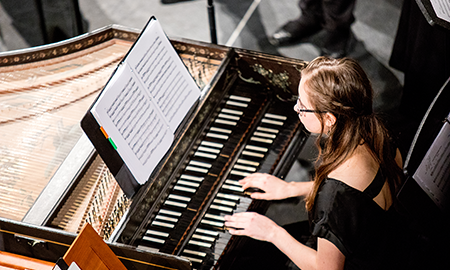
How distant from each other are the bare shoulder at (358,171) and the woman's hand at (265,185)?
37 centimetres

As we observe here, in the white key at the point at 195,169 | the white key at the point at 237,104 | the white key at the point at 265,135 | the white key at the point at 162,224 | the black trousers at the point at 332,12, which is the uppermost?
the black trousers at the point at 332,12

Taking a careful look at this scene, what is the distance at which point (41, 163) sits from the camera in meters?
2.13

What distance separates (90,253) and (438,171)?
136cm

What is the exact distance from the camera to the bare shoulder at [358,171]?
1.91m

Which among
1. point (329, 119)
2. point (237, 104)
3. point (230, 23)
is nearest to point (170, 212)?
point (237, 104)

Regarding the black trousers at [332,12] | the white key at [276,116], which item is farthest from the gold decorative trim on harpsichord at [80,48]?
the black trousers at [332,12]

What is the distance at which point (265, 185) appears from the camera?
2229 mm

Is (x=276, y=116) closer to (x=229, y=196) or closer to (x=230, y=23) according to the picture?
(x=229, y=196)

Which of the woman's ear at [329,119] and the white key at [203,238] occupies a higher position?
the woman's ear at [329,119]

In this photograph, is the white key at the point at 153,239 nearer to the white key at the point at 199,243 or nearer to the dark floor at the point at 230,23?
the white key at the point at 199,243

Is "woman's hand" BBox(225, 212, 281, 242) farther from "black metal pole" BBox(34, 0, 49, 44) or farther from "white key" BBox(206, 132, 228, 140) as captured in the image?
"black metal pole" BBox(34, 0, 49, 44)

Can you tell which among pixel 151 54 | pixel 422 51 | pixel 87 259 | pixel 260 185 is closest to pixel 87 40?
pixel 151 54

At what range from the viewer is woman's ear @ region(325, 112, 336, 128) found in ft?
6.25

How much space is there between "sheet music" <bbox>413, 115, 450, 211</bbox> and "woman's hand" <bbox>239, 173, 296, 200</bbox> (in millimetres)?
620
